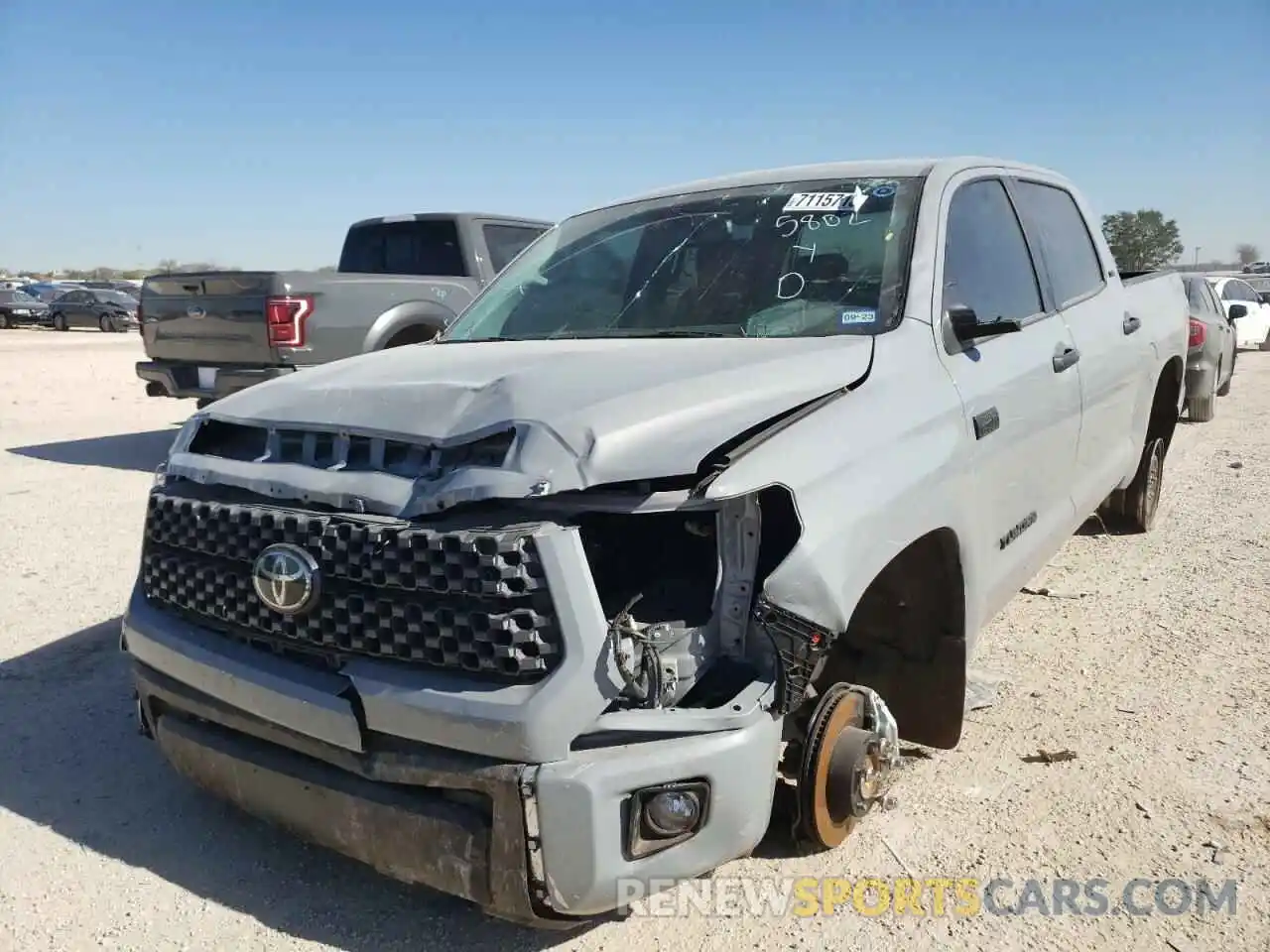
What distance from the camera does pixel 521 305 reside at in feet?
13.2

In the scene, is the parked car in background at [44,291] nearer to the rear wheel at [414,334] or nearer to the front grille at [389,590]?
the rear wheel at [414,334]

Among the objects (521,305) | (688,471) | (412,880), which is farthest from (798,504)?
(521,305)

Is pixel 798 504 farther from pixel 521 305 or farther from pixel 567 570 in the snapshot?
pixel 521 305

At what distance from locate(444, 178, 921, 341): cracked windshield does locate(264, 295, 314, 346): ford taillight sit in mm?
4418

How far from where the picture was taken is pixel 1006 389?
344 cm

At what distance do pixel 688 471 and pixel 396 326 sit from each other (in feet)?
22.3

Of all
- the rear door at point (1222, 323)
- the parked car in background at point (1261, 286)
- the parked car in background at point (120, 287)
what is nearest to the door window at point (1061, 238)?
the rear door at point (1222, 323)

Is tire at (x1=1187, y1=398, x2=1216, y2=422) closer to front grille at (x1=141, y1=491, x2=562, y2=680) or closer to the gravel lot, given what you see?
the gravel lot

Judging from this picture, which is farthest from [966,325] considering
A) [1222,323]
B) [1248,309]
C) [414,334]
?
[1248,309]

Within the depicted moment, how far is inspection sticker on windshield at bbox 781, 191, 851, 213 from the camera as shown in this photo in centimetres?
362

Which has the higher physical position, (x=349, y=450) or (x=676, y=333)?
(x=676, y=333)

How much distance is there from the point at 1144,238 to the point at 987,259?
36384 millimetres

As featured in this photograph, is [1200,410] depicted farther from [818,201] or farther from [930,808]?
[930,808]

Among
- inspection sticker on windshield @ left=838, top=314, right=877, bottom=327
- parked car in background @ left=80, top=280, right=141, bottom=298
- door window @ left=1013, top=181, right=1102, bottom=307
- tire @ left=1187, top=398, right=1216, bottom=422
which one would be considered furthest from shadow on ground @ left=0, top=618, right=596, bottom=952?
parked car in background @ left=80, top=280, right=141, bottom=298
